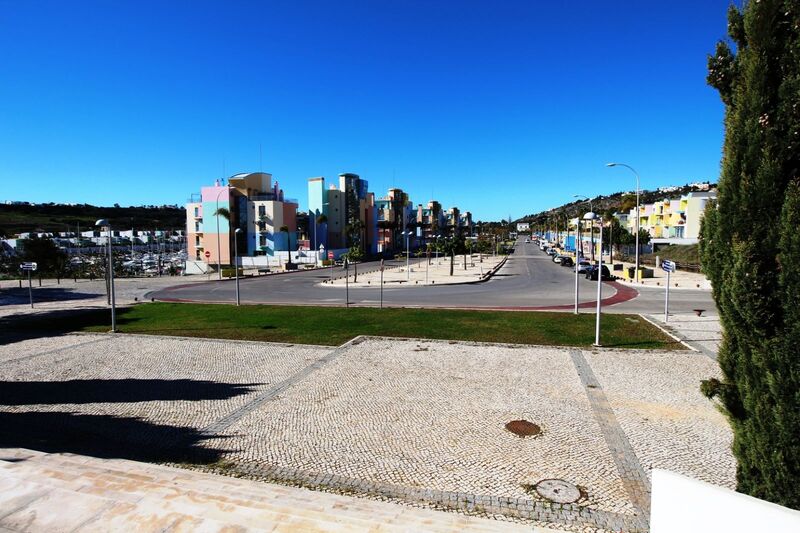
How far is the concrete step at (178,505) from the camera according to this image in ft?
17.1

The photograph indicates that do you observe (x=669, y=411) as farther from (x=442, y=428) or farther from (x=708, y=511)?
(x=708, y=511)

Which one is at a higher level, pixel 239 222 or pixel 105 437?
pixel 239 222

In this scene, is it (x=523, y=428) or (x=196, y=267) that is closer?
(x=523, y=428)

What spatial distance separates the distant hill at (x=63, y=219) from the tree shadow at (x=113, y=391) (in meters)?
118

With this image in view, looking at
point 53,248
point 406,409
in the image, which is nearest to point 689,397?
point 406,409

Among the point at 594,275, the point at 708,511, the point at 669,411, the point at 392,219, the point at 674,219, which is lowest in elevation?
the point at 669,411

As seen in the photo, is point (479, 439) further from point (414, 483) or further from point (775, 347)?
point (775, 347)

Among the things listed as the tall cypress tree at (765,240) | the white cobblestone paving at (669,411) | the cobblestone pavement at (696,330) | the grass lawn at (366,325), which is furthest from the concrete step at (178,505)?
the cobblestone pavement at (696,330)

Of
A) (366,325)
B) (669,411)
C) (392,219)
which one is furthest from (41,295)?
(392,219)

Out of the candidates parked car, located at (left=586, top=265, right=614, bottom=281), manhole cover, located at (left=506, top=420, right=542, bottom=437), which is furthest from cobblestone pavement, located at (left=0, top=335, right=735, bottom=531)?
parked car, located at (left=586, top=265, right=614, bottom=281)

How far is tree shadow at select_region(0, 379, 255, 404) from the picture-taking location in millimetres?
10719

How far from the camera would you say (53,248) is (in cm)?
3919

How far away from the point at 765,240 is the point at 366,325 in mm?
16976

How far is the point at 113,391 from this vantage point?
1134cm
